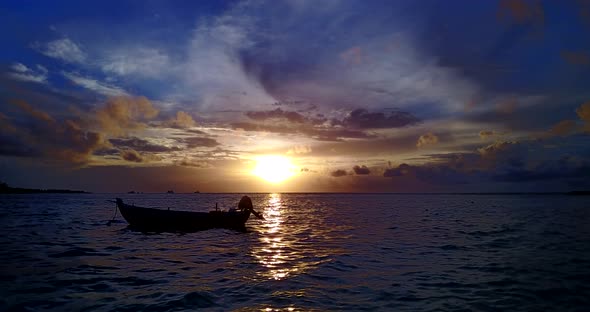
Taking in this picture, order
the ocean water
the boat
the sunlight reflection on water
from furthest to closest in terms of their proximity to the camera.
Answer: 1. the boat
2. the sunlight reflection on water
3. the ocean water

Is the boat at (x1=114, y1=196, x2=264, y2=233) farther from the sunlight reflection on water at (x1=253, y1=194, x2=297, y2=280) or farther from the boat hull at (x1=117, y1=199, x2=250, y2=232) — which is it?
the sunlight reflection on water at (x1=253, y1=194, x2=297, y2=280)

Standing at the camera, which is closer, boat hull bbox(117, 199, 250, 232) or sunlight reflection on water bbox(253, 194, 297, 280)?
sunlight reflection on water bbox(253, 194, 297, 280)

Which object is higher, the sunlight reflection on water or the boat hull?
the boat hull

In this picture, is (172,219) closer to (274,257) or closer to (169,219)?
(169,219)

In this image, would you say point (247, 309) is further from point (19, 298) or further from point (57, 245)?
point (57, 245)

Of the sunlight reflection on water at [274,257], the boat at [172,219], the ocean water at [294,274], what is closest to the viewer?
the ocean water at [294,274]

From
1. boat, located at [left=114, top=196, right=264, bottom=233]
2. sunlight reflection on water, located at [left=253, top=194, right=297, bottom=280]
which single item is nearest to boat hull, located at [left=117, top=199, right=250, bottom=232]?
boat, located at [left=114, top=196, right=264, bottom=233]

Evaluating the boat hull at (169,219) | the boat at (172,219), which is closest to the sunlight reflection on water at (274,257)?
the boat at (172,219)

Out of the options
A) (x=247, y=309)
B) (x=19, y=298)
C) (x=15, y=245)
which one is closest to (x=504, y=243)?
(x=247, y=309)

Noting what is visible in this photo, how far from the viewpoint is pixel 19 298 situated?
514 inches

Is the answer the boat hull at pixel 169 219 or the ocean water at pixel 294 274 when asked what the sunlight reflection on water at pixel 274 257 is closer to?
the ocean water at pixel 294 274

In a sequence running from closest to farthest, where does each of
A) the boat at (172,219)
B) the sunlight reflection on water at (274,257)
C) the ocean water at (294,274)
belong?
the ocean water at (294,274)
the sunlight reflection on water at (274,257)
the boat at (172,219)

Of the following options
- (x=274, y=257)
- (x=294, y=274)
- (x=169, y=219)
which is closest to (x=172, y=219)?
(x=169, y=219)

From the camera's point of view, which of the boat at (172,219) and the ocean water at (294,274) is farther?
the boat at (172,219)
